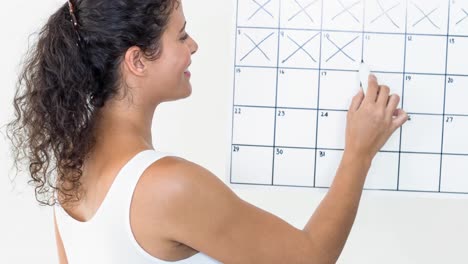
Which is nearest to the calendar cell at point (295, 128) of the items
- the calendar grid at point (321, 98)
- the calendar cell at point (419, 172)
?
the calendar grid at point (321, 98)

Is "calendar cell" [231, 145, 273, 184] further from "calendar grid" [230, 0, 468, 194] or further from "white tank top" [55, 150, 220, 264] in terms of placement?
"white tank top" [55, 150, 220, 264]

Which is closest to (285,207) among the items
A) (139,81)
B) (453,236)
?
(453,236)

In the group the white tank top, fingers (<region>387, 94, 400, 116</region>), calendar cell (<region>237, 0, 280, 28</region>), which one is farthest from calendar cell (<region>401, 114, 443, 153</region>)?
the white tank top

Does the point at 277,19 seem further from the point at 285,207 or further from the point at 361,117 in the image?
the point at 285,207

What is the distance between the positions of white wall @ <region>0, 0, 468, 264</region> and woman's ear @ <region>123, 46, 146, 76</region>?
882 millimetres

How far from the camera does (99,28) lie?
1407 mm

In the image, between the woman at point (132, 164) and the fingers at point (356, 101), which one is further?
the fingers at point (356, 101)

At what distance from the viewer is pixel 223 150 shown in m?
2.37

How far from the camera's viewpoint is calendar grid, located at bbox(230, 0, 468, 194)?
1.73 metres

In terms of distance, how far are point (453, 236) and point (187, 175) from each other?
1.36 metres

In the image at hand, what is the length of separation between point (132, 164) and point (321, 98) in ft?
1.83

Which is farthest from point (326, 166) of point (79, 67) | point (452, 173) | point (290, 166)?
point (79, 67)

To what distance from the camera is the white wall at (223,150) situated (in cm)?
232

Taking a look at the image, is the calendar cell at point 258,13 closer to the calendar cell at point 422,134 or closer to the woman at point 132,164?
the woman at point 132,164
